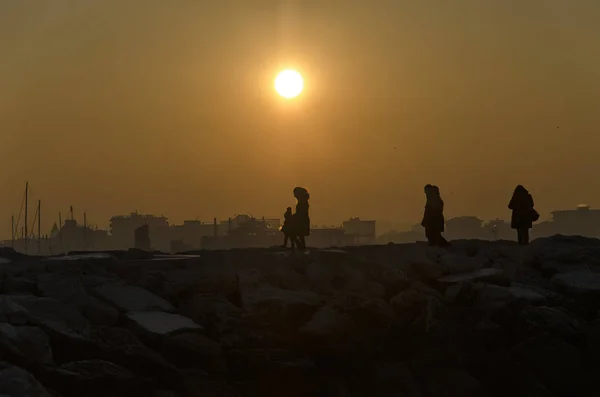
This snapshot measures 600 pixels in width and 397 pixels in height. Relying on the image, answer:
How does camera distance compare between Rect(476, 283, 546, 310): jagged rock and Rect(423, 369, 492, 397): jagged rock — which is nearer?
Rect(423, 369, 492, 397): jagged rock

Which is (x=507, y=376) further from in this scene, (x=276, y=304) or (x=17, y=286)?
(x=17, y=286)

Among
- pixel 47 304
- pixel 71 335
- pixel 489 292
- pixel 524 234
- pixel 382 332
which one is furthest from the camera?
pixel 524 234

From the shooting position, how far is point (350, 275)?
544 inches

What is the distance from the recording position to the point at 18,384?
8.62 meters

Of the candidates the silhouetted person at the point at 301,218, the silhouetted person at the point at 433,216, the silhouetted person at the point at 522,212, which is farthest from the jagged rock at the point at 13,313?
the silhouetted person at the point at 522,212

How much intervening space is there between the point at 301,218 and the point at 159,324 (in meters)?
6.83

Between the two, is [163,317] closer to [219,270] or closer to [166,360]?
[166,360]

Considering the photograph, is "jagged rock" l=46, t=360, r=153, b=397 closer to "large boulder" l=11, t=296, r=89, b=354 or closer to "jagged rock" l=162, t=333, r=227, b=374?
"large boulder" l=11, t=296, r=89, b=354

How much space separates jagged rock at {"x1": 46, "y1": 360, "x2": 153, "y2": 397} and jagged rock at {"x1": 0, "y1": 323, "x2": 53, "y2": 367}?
0.78 ft

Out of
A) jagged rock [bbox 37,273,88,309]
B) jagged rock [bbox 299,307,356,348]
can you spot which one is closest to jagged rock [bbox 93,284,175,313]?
jagged rock [bbox 37,273,88,309]

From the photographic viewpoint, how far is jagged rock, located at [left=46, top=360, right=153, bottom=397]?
9438mm

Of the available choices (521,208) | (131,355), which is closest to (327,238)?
(521,208)

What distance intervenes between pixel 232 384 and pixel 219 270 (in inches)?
114

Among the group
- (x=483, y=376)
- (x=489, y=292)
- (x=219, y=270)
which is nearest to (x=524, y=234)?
(x=489, y=292)
